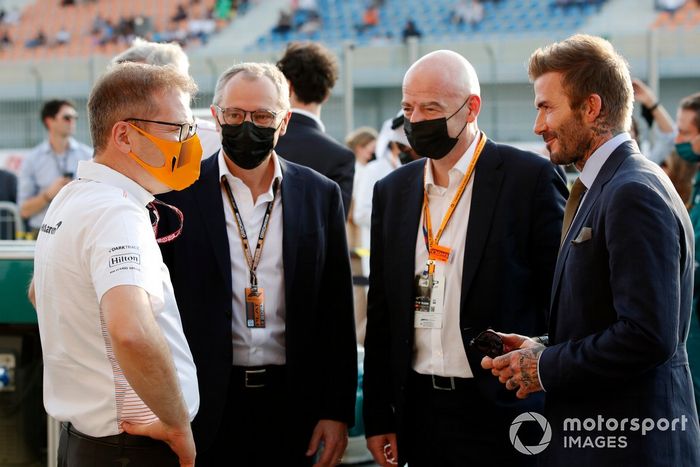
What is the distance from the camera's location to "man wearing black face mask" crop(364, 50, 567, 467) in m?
2.68

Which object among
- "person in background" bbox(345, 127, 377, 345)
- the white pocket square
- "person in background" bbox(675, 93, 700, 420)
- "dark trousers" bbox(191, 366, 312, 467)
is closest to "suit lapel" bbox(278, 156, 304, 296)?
"dark trousers" bbox(191, 366, 312, 467)

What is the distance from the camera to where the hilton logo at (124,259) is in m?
1.89

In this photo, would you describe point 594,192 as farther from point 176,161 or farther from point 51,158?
point 51,158

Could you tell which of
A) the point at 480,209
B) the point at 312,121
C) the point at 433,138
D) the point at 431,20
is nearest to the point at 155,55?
the point at 312,121

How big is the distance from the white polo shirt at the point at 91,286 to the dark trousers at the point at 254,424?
0.64 metres

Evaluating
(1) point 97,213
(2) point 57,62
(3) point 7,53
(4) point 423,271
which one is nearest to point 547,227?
(4) point 423,271

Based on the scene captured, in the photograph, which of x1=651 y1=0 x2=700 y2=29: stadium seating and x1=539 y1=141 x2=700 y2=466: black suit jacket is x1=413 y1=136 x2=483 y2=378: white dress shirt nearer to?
x1=539 y1=141 x2=700 y2=466: black suit jacket

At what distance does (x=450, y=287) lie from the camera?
2732 mm

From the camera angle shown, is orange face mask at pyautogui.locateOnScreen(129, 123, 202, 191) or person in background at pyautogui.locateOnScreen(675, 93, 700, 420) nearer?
orange face mask at pyautogui.locateOnScreen(129, 123, 202, 191)

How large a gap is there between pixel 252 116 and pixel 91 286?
3.29 ft

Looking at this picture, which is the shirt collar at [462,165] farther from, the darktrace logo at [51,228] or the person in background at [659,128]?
the person in background at [659,128]

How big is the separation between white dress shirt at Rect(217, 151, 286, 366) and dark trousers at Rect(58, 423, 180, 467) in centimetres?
67

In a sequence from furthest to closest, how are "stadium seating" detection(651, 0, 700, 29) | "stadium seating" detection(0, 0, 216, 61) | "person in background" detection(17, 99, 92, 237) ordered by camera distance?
"stadium seating" detection(0, 0, 216, 61), "stadium seating" detection(651, 0, 700, 29), "person in background" detection(17, 99, 92, 237)

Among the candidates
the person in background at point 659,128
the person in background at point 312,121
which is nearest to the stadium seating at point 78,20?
the person in background at point 659,128
